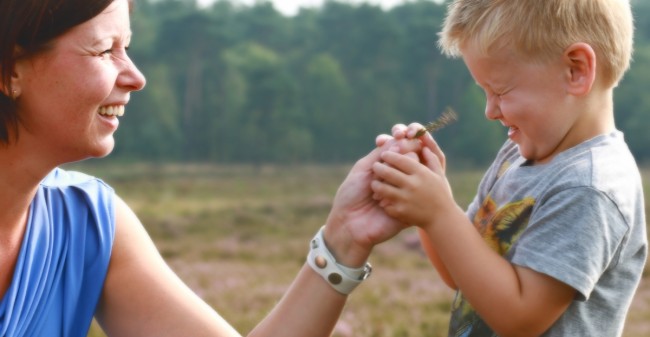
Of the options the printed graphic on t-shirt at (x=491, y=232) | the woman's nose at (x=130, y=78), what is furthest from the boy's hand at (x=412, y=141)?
the woman's nose at (x=130, y=78)

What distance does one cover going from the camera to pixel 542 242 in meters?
2.46

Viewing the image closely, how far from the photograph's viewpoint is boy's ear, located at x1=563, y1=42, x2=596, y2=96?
2508 mm

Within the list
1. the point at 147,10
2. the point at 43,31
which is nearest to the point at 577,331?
the point at 43,31

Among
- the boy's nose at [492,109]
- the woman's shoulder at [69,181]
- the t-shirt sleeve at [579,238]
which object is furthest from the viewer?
the woman's shoulder at [69,181]

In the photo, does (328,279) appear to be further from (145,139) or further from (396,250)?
(145,139)

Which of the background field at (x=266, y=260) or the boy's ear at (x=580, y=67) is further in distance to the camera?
the background field at (x=266, y=260)

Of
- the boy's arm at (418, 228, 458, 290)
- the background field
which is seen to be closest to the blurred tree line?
the background field

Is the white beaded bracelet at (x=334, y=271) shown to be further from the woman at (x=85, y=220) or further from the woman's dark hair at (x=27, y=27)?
the woman's dark hair at (x=27, y=27)

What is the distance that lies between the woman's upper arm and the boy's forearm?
736 millimetres

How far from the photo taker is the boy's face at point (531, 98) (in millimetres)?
2539

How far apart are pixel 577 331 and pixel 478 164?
65552 mm

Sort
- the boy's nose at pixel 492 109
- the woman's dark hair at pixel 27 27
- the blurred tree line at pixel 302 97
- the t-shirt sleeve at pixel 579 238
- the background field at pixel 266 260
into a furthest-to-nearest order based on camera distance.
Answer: the blurred tree line at pixel 302 97 < the background field at pixel 266 260 < the boy's nose at pixel 492 109 < the woman's dark hair at pixel 27 27 < the t-shirt sleeve at pixel 579 238

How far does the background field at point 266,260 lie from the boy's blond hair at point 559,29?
24.2 ft

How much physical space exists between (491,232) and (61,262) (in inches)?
48.0
